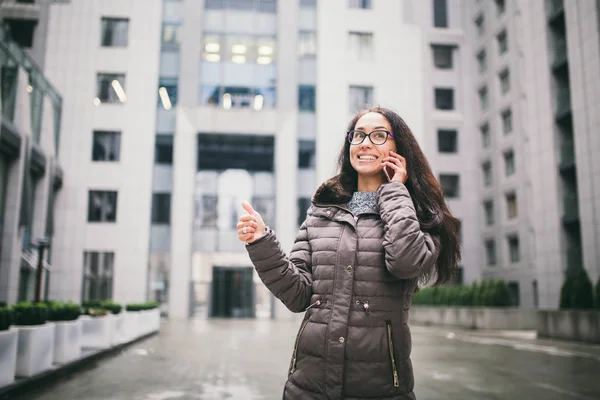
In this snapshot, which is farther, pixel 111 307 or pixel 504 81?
pixel 504 81

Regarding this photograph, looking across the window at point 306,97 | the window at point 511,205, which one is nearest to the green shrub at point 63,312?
the window at point 306,97

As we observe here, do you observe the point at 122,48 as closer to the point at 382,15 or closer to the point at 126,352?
the point at 382,15

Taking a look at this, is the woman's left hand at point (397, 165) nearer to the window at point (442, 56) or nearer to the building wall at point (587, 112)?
the building wall at point (587, 112)

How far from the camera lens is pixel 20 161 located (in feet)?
66.9

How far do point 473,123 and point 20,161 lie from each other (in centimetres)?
2994

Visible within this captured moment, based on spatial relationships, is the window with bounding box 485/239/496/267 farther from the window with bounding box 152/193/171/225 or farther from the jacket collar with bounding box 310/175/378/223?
the jacket collar with bounding box 310/175/378/223

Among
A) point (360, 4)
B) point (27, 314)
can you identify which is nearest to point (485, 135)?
point (360, 4)

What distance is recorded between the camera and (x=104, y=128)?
3116 centimetres

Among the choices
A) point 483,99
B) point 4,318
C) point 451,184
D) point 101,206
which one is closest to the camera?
point 4,318

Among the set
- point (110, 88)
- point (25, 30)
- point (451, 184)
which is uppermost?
point (25, 30)

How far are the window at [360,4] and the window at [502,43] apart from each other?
369 inches

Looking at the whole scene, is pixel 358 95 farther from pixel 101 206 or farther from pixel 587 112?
pixel 101 206

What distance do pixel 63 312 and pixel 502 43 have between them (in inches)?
1372

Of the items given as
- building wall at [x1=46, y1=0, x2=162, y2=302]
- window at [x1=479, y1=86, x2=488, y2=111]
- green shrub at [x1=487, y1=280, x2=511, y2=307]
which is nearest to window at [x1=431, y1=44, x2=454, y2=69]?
window at [x1=479, y1=86, x2=488, y2=111]
